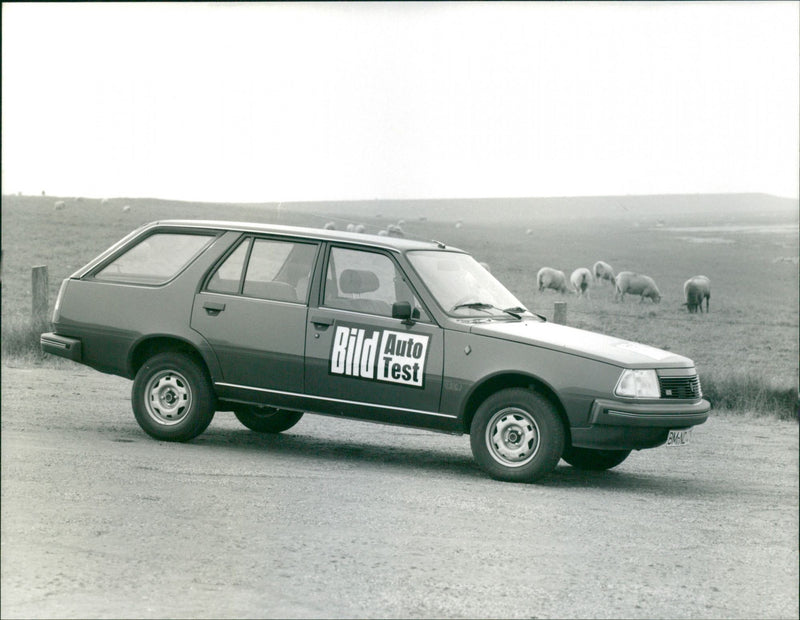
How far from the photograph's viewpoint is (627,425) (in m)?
7.93

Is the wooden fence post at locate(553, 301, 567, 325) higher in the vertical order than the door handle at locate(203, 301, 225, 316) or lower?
lower

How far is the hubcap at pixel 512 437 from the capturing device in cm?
804

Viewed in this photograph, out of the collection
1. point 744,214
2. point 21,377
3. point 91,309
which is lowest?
point 21,377

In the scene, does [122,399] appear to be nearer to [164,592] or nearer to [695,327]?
[164,592]

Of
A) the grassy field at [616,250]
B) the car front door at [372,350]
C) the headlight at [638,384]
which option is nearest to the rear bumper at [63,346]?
the car front door at [372,350]

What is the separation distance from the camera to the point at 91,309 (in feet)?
30.7

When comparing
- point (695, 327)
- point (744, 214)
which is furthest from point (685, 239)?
point (695, 327)

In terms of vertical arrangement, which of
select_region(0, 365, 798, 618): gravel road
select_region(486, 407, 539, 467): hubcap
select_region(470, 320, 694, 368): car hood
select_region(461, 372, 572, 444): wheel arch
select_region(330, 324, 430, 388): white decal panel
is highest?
select_region(470, 320, 694, 368): car hood

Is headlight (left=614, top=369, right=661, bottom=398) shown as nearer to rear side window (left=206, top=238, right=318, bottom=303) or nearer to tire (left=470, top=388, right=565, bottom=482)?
tire (left=470, top=388, right=565, bottom=482)

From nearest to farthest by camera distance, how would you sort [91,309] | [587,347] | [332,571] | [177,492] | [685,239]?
[332,571] < [177,492] < [587,347] < [91,309] < [685,239]

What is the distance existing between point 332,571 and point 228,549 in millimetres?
642

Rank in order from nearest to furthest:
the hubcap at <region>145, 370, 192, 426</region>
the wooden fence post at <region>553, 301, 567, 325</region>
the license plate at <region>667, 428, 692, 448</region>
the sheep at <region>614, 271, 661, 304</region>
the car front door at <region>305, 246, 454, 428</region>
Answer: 1. the license plate at <region>667, 428, 692, 448</region>
2. the car front door at <region>305, 246, 454, 428</region>
3. the hubcap at <region>145, 370, 192, 426</region>
4. the wooden fence post at <region>553, 301, 567, 325</region>
5. the sheep at <region>614, 271, 661, 304</region>

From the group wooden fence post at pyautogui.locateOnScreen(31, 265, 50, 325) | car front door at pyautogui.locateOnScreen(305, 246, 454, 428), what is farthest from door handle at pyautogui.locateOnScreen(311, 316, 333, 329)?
wooden fence post at pyautogui.locateOnScreen(31, 265, 50, 325)

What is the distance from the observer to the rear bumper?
9336mm
